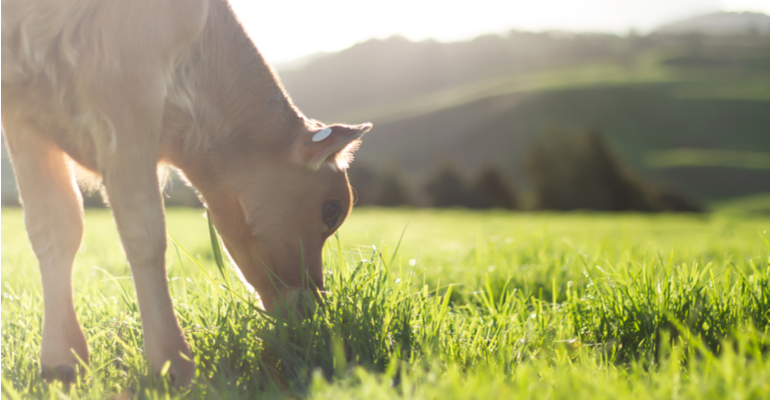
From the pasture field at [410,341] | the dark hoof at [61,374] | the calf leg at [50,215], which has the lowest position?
the dark hoof at [61,374]

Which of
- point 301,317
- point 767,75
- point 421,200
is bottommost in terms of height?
point 421,200

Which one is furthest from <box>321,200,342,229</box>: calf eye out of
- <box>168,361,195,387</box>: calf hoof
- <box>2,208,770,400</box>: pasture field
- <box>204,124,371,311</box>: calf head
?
<box>168,361,195,387</box>: calf hoof

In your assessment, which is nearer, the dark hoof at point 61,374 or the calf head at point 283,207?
the dark hoof at point 61,374

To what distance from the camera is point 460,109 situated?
7512 cm

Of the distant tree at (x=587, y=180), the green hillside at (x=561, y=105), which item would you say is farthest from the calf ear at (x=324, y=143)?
the distant tree at (x=587, y=180)

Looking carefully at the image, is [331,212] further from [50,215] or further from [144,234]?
[50,215]

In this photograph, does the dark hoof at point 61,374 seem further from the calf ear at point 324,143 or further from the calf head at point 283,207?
the calf ear at point 324,143

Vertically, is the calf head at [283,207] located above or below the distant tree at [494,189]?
above

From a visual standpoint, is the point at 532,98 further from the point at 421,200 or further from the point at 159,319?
the point at 159,319

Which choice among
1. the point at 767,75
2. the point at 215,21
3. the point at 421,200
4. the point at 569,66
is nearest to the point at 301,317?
the point at 215,21

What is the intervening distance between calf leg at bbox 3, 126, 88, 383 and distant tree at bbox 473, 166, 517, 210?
39.1 metres

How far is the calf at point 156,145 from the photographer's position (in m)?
2.21

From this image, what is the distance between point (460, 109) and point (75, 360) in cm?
7517

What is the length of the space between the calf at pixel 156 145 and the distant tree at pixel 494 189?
127 ft
